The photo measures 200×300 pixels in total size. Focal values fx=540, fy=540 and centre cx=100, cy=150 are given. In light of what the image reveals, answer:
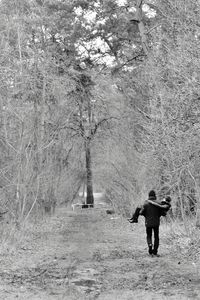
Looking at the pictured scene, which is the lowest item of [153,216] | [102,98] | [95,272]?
[95,272]

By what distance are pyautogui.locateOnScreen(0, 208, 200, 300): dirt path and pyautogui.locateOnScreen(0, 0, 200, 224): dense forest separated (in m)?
1.86

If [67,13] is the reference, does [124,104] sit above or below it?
below

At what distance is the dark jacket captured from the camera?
44.0 feet

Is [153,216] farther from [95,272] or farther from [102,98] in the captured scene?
[102,98]

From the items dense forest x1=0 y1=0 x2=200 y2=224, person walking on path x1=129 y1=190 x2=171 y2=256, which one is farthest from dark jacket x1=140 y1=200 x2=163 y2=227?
dense forest x1=0 y1=0 x2=200 y2=224

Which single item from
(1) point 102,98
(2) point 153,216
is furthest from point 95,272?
(1) point 102,98

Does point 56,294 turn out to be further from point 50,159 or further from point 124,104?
point 124,104

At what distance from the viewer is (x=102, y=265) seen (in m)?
12.0

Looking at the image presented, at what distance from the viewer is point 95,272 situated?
36.1ft

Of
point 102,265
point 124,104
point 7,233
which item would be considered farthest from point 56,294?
point 124,104

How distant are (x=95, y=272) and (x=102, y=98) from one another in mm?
22273

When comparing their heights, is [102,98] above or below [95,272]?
above

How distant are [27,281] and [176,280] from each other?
277 centimetres

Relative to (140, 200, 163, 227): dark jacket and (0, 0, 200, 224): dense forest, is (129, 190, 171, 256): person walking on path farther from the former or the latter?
(0, 0, 200, 224): dense forest
